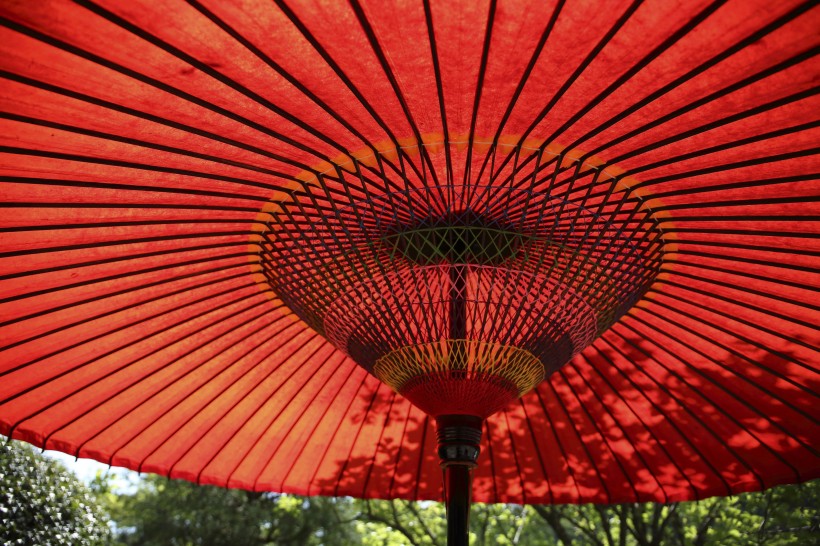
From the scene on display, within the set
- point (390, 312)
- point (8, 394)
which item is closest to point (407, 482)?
point (390, 312)

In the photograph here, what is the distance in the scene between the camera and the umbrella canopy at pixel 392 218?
72.3 inches

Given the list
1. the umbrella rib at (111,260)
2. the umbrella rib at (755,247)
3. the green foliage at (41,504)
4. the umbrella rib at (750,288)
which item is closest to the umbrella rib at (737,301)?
the umbrella rib at (750,288)

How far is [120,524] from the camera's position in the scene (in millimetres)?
19109

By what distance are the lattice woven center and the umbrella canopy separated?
0.03m

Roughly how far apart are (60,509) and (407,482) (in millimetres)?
4536

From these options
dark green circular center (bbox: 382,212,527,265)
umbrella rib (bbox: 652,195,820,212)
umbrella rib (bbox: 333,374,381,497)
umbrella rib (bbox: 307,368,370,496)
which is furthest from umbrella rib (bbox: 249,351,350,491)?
umbrella rib (bbox: 652,195,820,212)

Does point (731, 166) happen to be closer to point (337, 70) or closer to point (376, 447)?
point (337, 70)

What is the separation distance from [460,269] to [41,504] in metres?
5.70

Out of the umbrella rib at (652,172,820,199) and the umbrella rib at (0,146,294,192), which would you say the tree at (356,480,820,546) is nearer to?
the umbrella rib at (652,172,820,199)

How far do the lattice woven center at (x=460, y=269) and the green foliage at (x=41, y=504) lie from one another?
4.98 m

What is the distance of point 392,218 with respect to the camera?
2.61 meters

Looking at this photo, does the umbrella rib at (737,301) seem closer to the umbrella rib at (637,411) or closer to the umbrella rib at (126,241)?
the umbrella rib at (637,411)

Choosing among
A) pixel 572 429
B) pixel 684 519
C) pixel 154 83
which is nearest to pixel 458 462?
pixel 572 429

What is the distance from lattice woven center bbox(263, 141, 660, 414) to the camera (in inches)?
100
